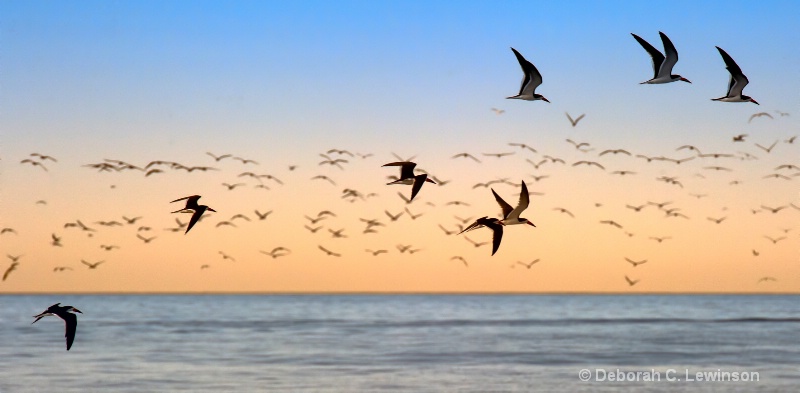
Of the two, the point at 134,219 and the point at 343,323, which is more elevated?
the point at 134,219

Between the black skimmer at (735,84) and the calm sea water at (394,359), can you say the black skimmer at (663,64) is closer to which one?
the black skimmer at (735,84)

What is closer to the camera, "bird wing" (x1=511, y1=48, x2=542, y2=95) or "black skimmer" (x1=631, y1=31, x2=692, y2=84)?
"black skimmer" (x1=631, y1=31, x2=692, y2=84)

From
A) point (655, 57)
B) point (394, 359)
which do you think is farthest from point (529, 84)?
point (394, 359)

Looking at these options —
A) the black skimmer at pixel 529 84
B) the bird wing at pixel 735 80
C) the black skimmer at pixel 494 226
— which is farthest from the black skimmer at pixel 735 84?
the black skimmer at pixel 494 226

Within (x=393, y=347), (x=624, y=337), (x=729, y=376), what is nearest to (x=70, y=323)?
(x=729, y=376)

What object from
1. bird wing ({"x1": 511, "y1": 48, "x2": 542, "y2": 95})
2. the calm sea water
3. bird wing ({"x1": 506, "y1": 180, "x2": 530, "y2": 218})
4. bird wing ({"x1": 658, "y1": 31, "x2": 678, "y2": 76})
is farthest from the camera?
the calm sea water

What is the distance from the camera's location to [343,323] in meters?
77.4

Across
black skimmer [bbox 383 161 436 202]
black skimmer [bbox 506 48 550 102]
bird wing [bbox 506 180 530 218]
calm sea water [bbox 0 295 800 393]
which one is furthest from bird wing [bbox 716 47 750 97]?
calm sea water [bbox 0 295 800 393]

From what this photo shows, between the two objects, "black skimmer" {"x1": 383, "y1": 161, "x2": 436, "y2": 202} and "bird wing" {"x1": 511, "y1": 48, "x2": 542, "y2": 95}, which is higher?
"bird wing" {"x1": 511, "y1": 48, "x2": 542, "y2": 95}

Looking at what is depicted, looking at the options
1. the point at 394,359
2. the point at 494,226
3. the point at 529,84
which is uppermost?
the point at 529,84

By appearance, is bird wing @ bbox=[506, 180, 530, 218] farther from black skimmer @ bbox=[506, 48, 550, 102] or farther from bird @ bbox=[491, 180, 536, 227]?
black skimmer @ bbox=[506, 48, 550, 102]

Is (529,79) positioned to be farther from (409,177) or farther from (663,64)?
(409,177)

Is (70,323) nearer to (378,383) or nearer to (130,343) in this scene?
(378,383)

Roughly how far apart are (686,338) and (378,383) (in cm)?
2817
